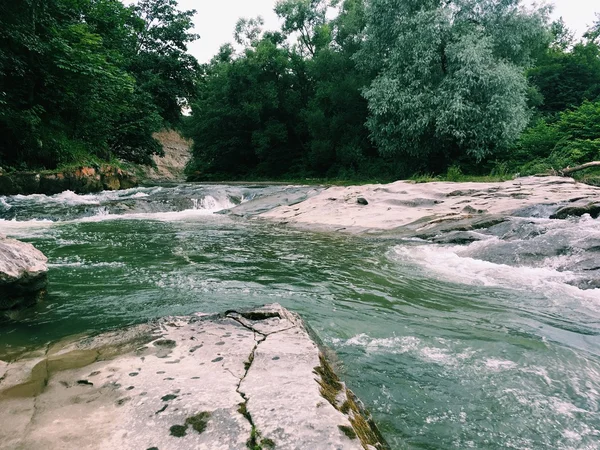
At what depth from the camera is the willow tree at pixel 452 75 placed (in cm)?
1606

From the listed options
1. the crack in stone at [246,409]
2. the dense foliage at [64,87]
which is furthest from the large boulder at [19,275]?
the dense foliage at [64,87]

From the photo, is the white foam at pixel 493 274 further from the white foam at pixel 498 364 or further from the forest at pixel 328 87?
the forest at pixel 328 87

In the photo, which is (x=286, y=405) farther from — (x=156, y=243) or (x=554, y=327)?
(x=156, y=243)

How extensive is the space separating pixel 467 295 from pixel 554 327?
1026 millimetres

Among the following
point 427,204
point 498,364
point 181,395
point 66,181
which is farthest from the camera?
point 66,181

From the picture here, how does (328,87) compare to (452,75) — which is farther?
(328,87)

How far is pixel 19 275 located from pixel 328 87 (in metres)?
23.5

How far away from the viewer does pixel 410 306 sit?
12.9ft

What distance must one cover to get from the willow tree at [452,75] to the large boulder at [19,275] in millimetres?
15789

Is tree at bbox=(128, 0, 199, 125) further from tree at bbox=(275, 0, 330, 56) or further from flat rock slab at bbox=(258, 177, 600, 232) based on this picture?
flat rock slab at bbox=(258, 177, 600, 232)

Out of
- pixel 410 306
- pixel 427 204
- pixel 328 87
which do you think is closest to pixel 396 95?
pixel 328 87

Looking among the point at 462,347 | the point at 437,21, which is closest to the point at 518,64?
the point at 437,21

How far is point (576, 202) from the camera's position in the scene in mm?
7828

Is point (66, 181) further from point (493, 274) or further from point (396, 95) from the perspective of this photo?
point (493, 274)
